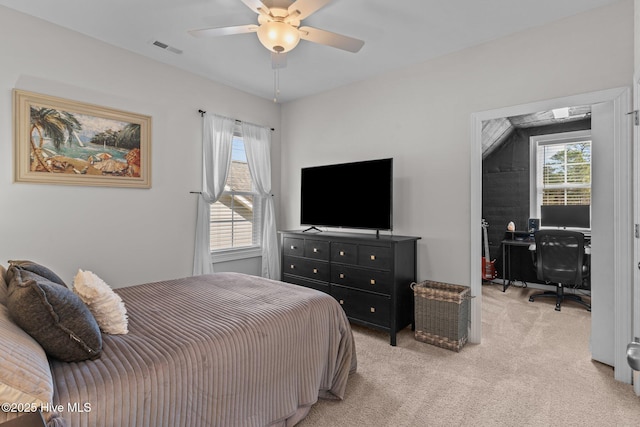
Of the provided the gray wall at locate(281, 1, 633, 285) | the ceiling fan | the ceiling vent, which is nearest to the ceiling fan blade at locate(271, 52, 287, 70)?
the ceiling fan

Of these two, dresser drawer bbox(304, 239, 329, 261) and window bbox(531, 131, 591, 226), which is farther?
window bbox(531, 131, 591, 226)

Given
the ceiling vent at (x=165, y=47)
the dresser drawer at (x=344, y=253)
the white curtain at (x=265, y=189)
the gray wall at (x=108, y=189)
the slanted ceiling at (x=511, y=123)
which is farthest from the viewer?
the slanted ceiling at (x=511, y=123)

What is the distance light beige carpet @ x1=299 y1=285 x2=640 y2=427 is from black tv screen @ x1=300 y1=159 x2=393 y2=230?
3.94ft

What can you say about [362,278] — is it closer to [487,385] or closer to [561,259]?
[487,385]

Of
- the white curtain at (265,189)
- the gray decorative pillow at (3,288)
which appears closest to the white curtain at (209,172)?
the white curtain at (265,189)

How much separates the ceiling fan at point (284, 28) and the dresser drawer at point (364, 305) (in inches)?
87.7

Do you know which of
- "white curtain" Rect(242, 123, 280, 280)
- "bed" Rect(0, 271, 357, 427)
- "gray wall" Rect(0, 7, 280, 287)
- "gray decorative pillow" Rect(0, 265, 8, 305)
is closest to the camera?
"bed" Rect(0, 271, 357, 427)

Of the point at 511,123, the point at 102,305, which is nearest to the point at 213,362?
the point at 102,305

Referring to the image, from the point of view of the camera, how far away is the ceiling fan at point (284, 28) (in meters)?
2.02

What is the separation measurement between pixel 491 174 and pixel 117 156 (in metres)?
5.55

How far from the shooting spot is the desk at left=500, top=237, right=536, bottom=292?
4.88m

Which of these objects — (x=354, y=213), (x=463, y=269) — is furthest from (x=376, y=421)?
(x=354, y=213)

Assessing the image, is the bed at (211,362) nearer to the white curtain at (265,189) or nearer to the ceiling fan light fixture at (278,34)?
the ceiling fan light fixture at (278,34)

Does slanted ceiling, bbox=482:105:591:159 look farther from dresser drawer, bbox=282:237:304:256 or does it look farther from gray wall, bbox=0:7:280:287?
gray wall, bbox=0:7:280:287
